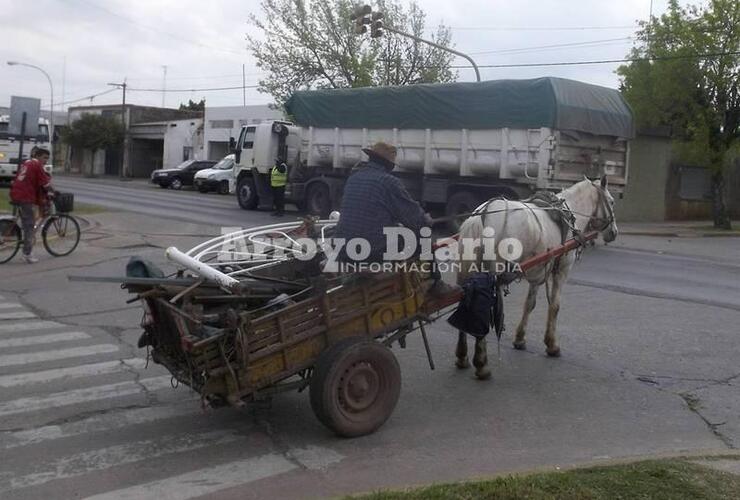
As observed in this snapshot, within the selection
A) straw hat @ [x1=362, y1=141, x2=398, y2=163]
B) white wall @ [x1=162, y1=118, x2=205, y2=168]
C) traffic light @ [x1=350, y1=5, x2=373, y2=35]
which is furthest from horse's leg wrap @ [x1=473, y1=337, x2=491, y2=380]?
white wall @ [x1=162, y1=118, x2=205, y2=168]

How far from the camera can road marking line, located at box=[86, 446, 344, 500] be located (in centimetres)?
474

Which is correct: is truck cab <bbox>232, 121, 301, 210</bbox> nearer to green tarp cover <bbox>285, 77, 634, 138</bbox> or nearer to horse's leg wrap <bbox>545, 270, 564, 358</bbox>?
green tarp cover <bbox>285, 77, 634, 138</bbox>

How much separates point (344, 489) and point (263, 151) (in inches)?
843

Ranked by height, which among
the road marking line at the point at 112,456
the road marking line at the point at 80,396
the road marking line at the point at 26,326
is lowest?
the road marking line at the point at 112,456

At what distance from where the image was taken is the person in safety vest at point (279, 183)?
2403 centimetres

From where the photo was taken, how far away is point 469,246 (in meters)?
7.71

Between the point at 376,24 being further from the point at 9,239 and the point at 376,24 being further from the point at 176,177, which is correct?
the point at 176,177

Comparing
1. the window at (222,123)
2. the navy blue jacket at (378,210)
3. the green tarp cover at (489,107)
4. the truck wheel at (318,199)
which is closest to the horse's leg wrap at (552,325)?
the navy blue jacket at (378,210)

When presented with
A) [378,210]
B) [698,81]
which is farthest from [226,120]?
[378,210]

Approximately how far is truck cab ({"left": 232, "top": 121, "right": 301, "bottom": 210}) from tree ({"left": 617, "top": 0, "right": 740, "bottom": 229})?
42.8ft

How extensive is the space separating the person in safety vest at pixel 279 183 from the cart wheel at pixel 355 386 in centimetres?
1862

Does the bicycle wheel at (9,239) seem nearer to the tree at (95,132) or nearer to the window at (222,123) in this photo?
the window at (222,123)

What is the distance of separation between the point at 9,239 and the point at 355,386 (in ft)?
33.5

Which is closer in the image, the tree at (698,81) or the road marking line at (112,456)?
the road marking line at (112,456)
